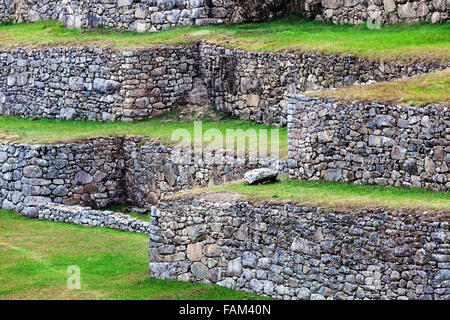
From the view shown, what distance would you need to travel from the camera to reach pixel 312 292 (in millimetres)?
28484

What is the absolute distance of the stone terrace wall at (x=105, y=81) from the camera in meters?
43.3

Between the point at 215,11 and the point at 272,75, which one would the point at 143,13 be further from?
the point at 272,75

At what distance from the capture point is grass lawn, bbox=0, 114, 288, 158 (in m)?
39.6

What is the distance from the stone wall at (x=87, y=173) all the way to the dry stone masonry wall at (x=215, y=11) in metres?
6.90

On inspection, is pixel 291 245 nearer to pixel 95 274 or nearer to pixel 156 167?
pixel 95 274

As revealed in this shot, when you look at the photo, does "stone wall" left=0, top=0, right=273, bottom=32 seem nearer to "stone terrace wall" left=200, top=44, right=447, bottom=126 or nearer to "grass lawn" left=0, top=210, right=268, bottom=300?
"stone terrace wall" left=200, top=44, right=447, bottom=126

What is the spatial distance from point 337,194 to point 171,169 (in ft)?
30.8

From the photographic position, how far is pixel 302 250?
94.4 feet

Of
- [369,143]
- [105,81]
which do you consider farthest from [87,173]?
→ [369,143]

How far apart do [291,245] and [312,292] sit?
1.13 m

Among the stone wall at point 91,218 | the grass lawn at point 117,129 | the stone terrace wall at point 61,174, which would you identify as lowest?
the stone wall at point 91,218

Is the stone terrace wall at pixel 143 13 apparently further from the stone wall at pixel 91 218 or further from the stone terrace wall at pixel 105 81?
the stone wall at pixel 91 218

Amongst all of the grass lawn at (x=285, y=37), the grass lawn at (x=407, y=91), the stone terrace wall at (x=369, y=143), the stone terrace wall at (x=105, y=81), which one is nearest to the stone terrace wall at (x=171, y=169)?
the stone terrace wall at (x=369, y=143)

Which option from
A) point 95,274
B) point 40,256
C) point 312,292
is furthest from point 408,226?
point 40,256
